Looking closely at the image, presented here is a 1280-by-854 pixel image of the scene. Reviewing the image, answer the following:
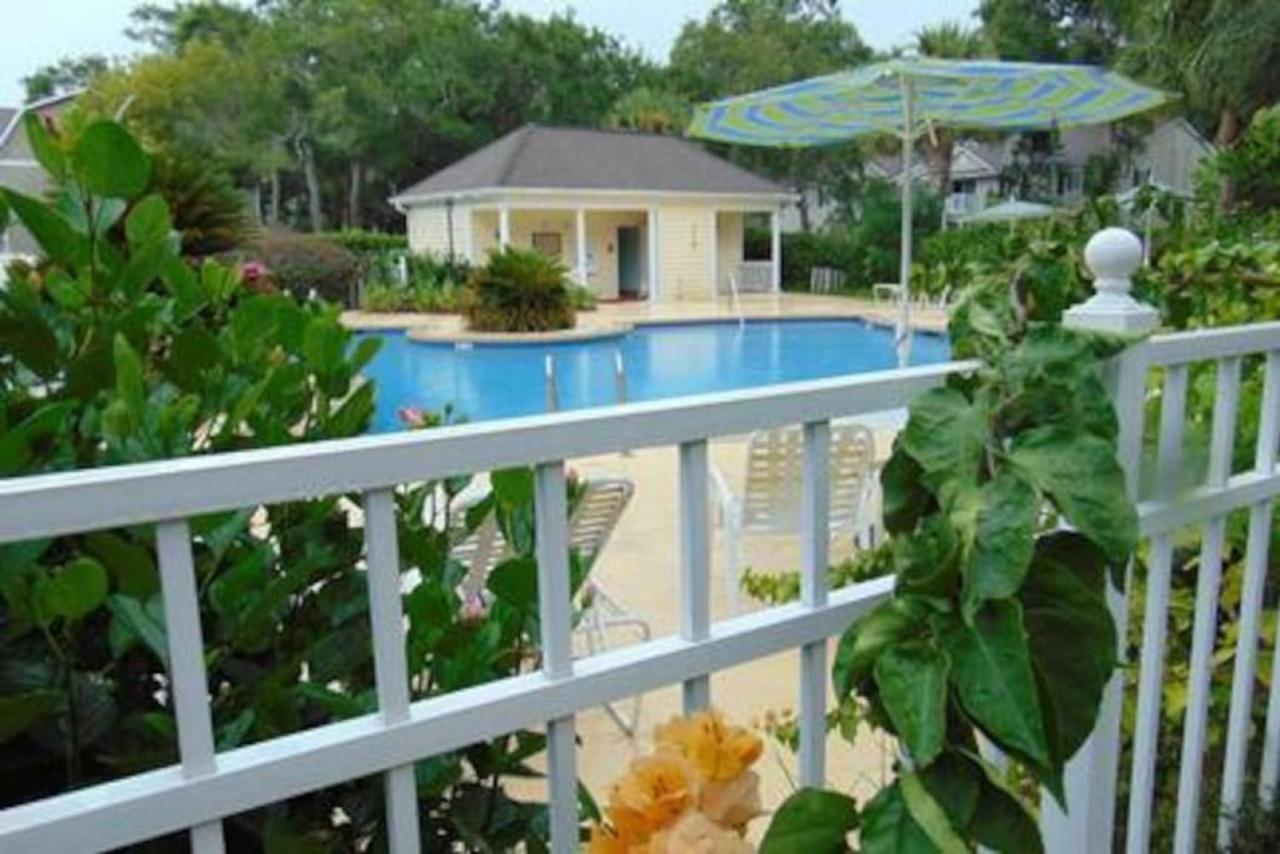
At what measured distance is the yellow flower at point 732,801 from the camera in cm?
109

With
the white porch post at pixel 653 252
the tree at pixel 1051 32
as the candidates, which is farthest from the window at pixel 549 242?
the tree at pixel 1051 32

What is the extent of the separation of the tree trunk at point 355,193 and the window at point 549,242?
12.9 meters

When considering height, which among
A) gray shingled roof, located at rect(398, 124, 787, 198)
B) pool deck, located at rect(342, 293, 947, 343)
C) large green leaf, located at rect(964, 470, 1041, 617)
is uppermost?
gray shingled roof, located at rect(398, 124, 787, 198)

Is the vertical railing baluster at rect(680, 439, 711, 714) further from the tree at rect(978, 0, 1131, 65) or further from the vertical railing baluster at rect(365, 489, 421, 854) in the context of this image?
the tree at rect(978, 0, 1131, 65)

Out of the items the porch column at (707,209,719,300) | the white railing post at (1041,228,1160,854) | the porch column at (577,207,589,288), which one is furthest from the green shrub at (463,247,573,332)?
the white railing post at (1041,228,1160,854)

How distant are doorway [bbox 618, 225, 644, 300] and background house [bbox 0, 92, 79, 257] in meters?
13.7

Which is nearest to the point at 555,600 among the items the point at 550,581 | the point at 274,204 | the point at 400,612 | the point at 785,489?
the point at 550,581

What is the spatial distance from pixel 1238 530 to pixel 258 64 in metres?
36.8

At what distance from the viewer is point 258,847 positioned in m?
1.17

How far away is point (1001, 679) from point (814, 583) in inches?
15.5

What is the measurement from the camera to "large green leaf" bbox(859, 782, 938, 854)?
1.09 m

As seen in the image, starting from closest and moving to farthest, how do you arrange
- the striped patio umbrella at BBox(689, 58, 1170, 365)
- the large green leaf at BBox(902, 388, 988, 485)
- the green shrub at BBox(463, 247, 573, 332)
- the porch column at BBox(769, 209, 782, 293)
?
the large green leaf at BBox(902, 388, 988, 485) < the striped patio umbrella at BBox(689, 58, 1170, 365) < the green shrub at BBox(463, 247, 573, 332) < the porch column at BBox(769, 209, 782, 293)

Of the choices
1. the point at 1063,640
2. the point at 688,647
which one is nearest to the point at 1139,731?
the point at 1063,640

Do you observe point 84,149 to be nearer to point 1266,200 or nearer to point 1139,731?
point 1139,731
